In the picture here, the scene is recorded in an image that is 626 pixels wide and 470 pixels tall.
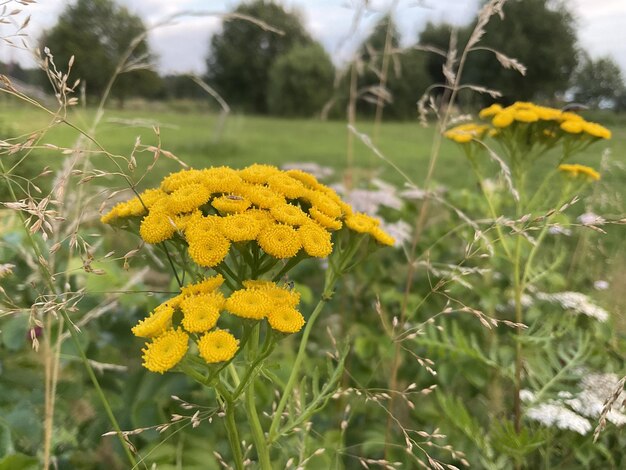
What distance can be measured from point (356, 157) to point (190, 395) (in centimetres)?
1023

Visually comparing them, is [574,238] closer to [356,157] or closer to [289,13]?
[356,157]

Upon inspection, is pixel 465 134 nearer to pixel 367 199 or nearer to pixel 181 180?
pixel 367 199

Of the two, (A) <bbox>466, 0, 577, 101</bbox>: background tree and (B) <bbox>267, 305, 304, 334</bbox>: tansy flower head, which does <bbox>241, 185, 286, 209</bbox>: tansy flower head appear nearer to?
(B) <bbox>267, 305, 304, 334</bbox>: tansy flower head

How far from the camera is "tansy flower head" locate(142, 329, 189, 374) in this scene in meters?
0.90

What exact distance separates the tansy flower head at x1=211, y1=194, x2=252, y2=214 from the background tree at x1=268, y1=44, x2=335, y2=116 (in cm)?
3345

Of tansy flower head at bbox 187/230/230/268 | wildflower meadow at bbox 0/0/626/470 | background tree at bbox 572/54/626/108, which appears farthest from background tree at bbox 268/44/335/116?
tansy flower head at bbox 187/230/230/268

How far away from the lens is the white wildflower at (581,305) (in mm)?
2055

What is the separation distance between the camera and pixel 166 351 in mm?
936

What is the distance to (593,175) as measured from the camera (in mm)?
1979

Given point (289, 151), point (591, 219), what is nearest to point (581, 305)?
point (591, 219)

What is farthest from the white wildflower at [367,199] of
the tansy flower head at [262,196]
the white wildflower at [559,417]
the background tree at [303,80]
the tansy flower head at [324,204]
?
the background tree at [303,80]

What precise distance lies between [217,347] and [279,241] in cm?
25

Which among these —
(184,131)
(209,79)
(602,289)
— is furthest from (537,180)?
(209,79)

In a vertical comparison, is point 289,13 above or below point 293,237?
above
